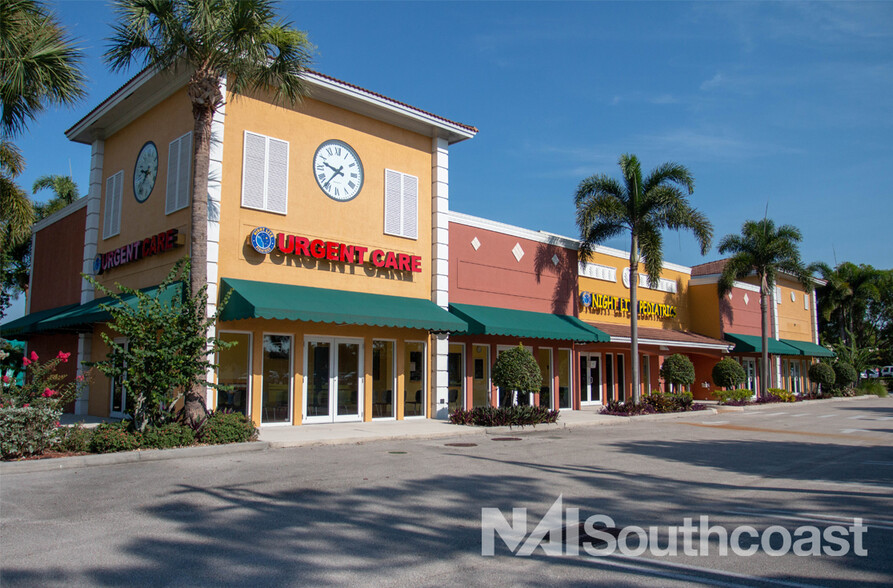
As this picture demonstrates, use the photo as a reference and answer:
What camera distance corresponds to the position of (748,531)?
6.88 m

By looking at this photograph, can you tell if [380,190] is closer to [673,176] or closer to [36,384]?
[36,384]

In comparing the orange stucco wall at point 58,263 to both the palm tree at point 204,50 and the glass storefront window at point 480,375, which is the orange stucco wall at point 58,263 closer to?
the palm tree at point 204,50

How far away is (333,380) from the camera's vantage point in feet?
58.1

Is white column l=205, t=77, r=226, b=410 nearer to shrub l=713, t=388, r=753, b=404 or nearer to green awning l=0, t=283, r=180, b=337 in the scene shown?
green awning l=0, t=283, r=180, b=337

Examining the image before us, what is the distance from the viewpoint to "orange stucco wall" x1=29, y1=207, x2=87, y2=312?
2095 cm

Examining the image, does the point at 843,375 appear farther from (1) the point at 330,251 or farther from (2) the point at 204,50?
(2) the point at 204,50

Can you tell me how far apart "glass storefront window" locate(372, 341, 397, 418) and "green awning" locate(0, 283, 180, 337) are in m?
5.88

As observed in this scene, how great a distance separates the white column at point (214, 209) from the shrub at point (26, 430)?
4.01 m

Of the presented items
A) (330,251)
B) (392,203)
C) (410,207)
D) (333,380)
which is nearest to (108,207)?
(330,251)

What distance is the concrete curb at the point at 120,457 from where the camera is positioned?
33.4ft

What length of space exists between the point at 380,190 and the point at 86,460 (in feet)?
35.8

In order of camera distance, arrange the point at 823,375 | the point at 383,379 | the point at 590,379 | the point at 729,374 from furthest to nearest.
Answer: the point at 823,375
the point at 729,374
the point at 590,379
the point at 383,379

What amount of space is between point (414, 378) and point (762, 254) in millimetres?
22988

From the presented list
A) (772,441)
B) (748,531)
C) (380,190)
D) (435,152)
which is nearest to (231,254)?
(380,190)
